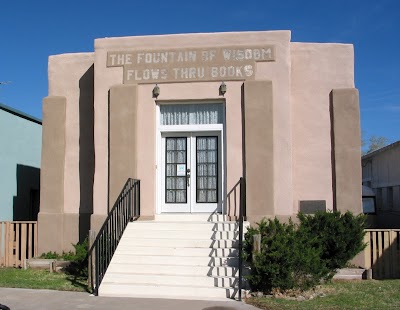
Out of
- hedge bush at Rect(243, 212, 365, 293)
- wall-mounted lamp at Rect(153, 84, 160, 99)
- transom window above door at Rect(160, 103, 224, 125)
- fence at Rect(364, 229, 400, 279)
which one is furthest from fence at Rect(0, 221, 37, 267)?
fence at Rect(364, 229, 400, 279)

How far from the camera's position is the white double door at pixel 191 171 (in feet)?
40.7

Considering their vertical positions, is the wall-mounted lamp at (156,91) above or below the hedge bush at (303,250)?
above

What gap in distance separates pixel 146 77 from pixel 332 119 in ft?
15.3

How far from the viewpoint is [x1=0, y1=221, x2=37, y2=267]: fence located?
516 inches

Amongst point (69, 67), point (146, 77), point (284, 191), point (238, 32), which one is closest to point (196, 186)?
point (284, 191)

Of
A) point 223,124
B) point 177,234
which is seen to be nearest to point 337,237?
point 177,234

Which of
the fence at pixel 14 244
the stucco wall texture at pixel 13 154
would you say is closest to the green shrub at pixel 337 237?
the fence at pixel 14 244

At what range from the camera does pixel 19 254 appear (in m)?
13.4

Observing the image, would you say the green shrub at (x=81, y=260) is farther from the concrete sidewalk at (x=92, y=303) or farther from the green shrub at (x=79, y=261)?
the concrete sidewalk at (x=92, y=303)

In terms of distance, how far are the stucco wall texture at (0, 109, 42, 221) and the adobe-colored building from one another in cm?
327

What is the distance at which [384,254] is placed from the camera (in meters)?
11.6

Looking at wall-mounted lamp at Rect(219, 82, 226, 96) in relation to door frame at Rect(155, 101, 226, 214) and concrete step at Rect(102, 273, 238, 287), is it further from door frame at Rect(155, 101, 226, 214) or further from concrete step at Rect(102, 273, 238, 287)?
concrete step at Rect(102, 273, 238, 287)

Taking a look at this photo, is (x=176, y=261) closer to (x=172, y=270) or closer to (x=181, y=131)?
(x=172, y=270)

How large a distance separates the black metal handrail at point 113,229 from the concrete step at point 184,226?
32 centimetres
